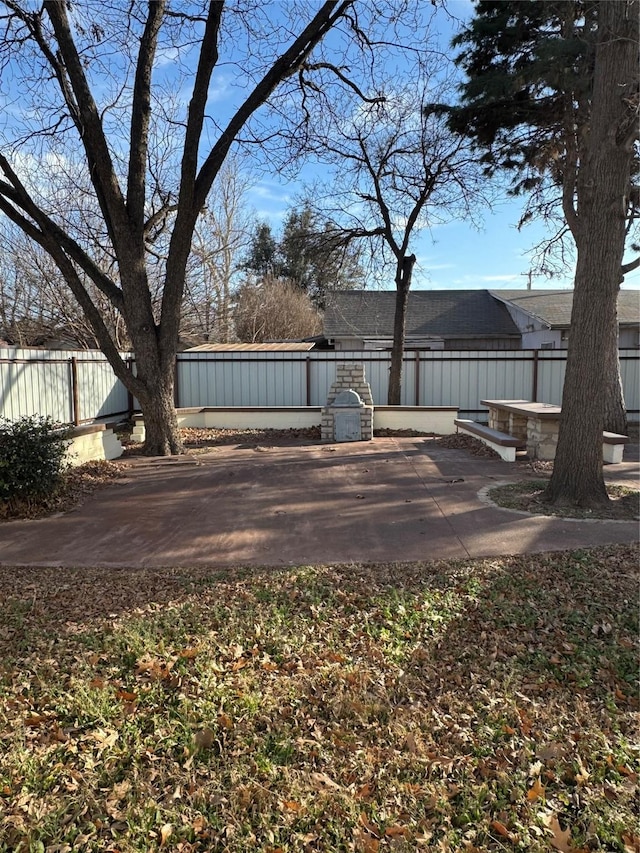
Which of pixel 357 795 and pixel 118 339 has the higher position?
pixel 118 339

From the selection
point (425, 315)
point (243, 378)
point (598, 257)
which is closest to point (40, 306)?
point (243, 378)

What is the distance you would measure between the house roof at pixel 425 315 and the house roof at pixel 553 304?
744 millimetres

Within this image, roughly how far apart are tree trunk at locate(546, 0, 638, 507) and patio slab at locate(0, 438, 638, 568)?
2.46 ft

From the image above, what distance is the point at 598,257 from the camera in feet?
17.8

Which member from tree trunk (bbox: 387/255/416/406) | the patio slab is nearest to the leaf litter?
the patio slab

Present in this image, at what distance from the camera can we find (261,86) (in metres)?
8.61

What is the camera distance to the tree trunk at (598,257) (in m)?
5.25

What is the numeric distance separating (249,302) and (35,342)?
8.98 meters

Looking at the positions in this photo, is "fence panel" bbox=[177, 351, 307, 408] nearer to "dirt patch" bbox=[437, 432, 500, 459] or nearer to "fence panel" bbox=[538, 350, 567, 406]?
"dirt patch" bbox=[437, 432, 500, 459]

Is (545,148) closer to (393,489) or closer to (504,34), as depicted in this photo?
(504,34)

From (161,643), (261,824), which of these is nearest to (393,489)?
(161,643)

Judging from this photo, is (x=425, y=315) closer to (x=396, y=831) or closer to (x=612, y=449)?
(x=612, y=449)

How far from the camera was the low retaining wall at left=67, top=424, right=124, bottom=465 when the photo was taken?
8.15 metres

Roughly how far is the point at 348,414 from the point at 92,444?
15.6ft
